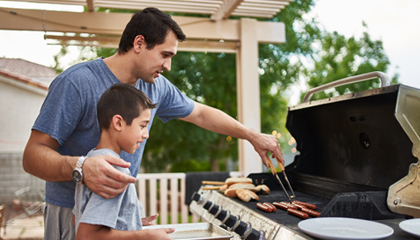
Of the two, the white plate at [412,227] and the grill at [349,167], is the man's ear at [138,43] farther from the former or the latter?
the white plate at [412,227]

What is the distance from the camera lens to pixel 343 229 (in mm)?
1284

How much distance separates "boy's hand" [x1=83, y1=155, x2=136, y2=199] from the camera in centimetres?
105

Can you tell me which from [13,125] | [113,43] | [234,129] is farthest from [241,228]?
[13,125]

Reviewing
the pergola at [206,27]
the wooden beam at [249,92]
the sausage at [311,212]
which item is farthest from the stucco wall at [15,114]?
the sausage at [311,212]

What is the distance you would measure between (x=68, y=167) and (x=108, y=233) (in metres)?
0.27

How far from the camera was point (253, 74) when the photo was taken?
4.12m

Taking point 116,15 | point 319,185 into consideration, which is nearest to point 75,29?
point 116,15

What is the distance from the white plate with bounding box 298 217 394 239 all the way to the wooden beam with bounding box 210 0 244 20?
2.72 meters

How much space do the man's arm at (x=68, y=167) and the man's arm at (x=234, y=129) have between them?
959 mm

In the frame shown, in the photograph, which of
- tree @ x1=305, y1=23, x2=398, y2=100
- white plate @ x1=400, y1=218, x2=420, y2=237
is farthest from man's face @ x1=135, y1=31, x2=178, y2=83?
tree @ x1=305, y1=23, x2=398, y2=100

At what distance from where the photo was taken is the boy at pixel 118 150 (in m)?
1.08

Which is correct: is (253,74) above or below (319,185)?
above

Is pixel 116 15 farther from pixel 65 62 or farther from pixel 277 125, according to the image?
pixel 277 125

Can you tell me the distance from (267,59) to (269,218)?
6274 mm
